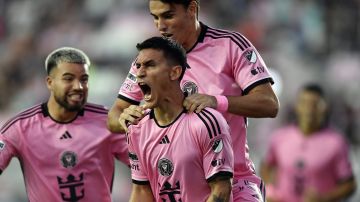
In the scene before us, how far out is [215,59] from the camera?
869 centimetres

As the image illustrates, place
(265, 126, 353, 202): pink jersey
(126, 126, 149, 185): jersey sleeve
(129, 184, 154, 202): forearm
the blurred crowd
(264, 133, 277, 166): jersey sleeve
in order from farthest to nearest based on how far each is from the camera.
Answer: the blurred crowd < (264, 133, 277, 166): jersey sleeve < (265, 126, 353, 202): pink jersey < (129, 184, 154, 202): forearm < (126, 126, 149, 185): jersey sleeve

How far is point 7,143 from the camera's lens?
9.75m

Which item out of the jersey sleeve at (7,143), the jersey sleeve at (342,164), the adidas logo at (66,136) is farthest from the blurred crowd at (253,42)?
the jersey sleeve at (7,143)

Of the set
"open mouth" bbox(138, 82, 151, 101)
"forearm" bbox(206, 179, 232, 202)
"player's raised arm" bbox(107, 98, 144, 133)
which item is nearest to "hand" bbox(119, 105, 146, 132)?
"player's raised arm" bbox(107, 98, 144, 133)

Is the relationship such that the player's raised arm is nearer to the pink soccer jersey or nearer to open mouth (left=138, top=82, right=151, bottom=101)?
the pink soccer jersey

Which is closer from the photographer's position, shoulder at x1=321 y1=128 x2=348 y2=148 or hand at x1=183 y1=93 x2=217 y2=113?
hand at x1=183 y1=93 x2=217 y2=113

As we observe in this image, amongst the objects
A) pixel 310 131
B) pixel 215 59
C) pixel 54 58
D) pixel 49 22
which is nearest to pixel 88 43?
pixel 49 22

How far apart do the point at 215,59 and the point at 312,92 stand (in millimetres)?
4912

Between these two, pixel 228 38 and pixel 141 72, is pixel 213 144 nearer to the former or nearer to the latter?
pixel 141 72

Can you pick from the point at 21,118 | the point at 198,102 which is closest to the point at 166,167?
the point at 198,102

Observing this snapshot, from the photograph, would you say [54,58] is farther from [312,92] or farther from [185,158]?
[312,92]

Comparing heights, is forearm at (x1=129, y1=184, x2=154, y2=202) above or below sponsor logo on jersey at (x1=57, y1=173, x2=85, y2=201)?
above

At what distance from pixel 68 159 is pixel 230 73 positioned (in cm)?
186

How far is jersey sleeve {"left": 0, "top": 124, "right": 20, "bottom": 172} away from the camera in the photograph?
31.9ft
